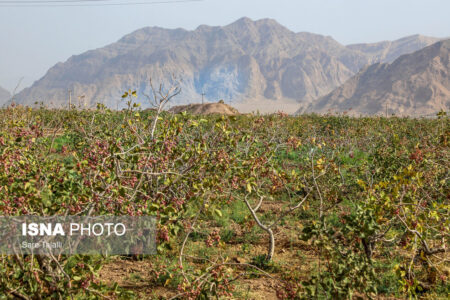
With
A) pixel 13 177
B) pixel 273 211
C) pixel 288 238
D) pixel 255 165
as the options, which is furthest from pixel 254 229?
pixel 13 177

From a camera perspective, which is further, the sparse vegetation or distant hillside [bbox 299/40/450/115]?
distant hillside [bbox 299/40/450/115]

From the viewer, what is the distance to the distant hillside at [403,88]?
120312 mm

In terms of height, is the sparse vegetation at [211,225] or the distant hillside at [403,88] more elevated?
the distant hillside at [403,88]

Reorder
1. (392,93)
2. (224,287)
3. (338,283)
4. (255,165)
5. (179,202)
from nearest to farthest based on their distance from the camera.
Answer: (338,283)
(224,287)
(179,202)
(255,165)
(392,93)

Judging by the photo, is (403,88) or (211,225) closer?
(211,225)

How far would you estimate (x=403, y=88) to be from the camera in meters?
131

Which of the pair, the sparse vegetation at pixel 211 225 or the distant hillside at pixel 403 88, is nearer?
the sparse vegetation at pixel 211 225

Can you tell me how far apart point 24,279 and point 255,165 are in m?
3.35

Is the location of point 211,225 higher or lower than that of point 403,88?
lower

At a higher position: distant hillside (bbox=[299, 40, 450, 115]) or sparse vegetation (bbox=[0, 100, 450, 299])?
distant hillside (bbox=[299, 40, 450, 115])

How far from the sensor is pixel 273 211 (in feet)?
27.5

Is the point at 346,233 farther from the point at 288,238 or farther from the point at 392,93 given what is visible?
the point at 392,93

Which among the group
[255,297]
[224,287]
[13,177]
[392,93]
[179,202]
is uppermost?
[392,93]

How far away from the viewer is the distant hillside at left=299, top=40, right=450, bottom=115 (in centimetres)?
12031
